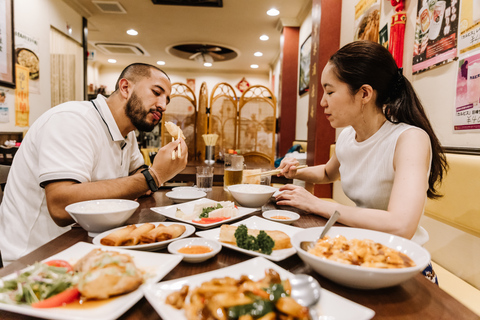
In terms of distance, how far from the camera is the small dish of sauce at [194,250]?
0.86 metres

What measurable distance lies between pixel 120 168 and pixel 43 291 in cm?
132

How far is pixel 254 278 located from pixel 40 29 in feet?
19.5

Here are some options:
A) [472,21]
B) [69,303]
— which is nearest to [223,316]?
[69,303]

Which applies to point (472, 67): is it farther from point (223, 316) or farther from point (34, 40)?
point (34, 40)

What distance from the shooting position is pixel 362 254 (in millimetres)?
760

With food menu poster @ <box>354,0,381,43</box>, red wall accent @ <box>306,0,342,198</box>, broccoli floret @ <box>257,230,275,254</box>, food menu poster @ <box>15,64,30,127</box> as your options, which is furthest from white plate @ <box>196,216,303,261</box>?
→ food menu poster @ <box>15,64,30,127</box>

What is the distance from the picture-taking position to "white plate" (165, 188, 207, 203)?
1.59 metres

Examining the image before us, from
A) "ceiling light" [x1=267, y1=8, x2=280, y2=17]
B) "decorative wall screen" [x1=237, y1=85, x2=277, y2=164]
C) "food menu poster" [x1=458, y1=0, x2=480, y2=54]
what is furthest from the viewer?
"ceiling light" [x1=267, y1=8, x2=280, y2=17]

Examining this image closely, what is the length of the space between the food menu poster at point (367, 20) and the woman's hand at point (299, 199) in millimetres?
2373

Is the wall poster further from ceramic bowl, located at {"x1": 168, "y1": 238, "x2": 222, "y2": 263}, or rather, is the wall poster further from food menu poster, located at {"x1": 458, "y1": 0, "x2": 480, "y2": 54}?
food menu poster, located at {"x1": 458, "y1": 0, "x2": 480, "y2": 54}

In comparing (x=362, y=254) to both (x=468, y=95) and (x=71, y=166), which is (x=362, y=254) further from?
(x=468, y=95)

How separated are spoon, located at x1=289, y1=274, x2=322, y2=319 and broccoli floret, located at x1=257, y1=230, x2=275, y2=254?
0.23 metres

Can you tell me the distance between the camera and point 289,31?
6504 mm

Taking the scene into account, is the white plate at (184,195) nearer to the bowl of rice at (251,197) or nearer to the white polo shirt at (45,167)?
the bowl of rice at (251,197)
